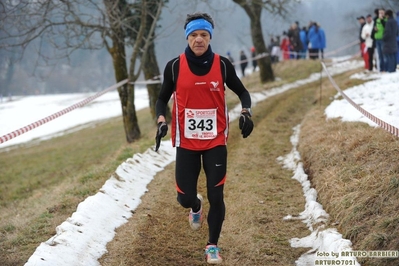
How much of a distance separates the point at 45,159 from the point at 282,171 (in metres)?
13.0

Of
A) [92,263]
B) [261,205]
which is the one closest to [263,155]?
[261,205]

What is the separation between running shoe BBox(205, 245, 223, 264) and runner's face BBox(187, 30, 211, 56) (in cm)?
189

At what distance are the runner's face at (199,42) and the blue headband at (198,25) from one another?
1.2 inches

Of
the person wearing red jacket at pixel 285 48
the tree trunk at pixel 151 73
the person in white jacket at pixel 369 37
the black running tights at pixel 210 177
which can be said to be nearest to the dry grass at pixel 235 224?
the black running tights at pixel 210 177

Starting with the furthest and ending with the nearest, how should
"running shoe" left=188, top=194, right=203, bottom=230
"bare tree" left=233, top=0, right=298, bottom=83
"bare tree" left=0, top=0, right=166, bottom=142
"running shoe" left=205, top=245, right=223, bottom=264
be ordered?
1. "bare tree" left=233, top=0, right=298, bottom=83
2. "bare tree" left=0, top=0, right=166, bottom=142
3. "running shoe" left=188, top=194, right=203, bottom=230
4. "running shoe" left=205, top=245, right=223, bottom=264

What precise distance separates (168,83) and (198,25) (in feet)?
2.08

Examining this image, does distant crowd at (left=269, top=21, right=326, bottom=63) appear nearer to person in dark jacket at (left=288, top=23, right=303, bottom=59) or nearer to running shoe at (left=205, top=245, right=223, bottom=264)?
person in dark jacket at (left=288, top=23, right=303, bottom=59)

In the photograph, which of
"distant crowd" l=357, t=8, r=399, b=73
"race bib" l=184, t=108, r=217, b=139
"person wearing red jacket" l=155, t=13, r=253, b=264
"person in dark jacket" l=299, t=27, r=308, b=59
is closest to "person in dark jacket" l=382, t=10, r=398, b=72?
"distant crowd" l=357, t=8, r=399, b=73

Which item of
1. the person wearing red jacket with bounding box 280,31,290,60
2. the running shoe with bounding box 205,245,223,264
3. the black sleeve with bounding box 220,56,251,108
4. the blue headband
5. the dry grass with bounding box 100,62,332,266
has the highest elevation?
the blue headband

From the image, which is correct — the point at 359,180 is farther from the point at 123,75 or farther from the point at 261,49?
the point at 261,49

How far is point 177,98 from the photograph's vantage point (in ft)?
17.0

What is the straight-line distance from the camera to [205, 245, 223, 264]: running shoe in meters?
5.13

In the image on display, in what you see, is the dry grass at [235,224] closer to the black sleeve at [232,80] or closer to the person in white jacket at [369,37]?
the black sleeve at [232,80]

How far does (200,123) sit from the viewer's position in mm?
5098
